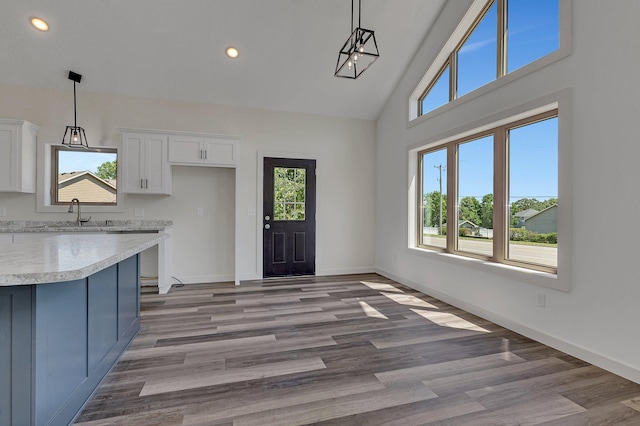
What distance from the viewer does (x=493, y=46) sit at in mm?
3469

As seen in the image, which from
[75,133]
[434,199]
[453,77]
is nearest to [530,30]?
[453,77]

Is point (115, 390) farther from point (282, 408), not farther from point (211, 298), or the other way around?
point (211, 298)

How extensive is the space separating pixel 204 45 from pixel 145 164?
187cm

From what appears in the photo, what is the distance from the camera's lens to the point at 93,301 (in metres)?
1.91

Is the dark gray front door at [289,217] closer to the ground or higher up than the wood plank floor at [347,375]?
higher up

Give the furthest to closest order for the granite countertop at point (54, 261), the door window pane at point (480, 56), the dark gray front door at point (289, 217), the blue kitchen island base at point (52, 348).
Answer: the dark gray front door at point (289, 217) < the door window pane at point (480, 56) < the blue kitchen island base at point (52, 348) < the granite countertop at point (54, 261)

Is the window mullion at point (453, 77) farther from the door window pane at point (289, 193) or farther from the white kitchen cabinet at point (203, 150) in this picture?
the white kitchen cabinet at point (203, 150)

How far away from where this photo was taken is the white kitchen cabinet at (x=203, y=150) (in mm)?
4469

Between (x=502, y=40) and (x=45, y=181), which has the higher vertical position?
(x=502, y=40)

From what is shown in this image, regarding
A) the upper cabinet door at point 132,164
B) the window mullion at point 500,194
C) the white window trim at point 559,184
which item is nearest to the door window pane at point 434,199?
the white window trim at point 559,184

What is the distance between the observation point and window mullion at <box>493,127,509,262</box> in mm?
→ 3279

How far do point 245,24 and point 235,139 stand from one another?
1572 mm

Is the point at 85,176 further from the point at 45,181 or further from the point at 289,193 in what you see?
the point at 289,193

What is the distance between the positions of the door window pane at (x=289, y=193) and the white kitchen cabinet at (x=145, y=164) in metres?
1.69
